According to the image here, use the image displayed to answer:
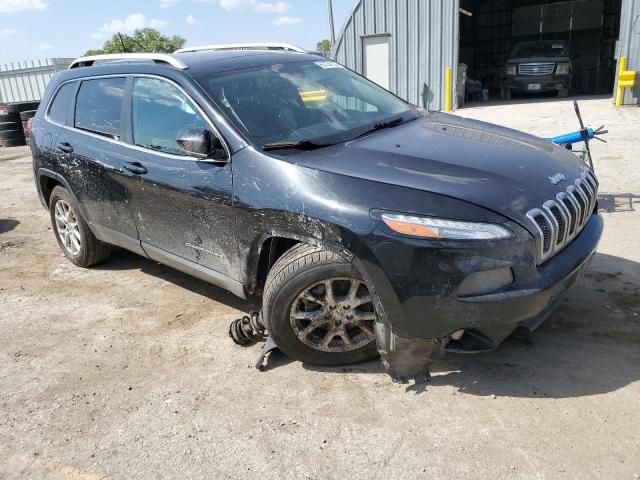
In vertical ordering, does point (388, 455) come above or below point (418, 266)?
below

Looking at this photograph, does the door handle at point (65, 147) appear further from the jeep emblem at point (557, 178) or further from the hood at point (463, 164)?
the jeep emblem at point (557, 178)

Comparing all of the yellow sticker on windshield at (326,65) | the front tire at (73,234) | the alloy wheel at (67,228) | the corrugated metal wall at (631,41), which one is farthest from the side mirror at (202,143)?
the corrugated metal wall at (631,41)

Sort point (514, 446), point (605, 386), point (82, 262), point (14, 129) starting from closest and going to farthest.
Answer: point (514, 446), point (605, 386), point (82, 262), point (14, 129)

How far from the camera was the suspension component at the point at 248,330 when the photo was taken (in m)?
3.47

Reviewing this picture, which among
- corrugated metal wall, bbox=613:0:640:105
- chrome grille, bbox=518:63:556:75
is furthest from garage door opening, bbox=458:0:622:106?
corrugated metal wall, bbox=613:0:640:105

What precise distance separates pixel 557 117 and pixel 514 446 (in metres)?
11.3

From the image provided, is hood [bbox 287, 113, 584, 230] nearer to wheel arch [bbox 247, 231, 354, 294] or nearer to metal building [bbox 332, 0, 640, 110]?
wheel arch [bbox 247, 231, 354, 294]

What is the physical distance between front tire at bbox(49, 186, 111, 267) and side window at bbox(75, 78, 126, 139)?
738 mm

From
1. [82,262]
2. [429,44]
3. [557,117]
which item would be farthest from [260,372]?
[429,44]

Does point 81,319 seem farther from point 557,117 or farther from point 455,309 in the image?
point 557,117

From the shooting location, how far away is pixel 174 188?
3.53m

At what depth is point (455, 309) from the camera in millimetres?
2580

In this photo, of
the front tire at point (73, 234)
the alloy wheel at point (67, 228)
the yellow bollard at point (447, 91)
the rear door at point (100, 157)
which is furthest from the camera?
the yellow bollard at point (447, 91)

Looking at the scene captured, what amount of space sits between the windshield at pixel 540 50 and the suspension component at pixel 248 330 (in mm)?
17034
